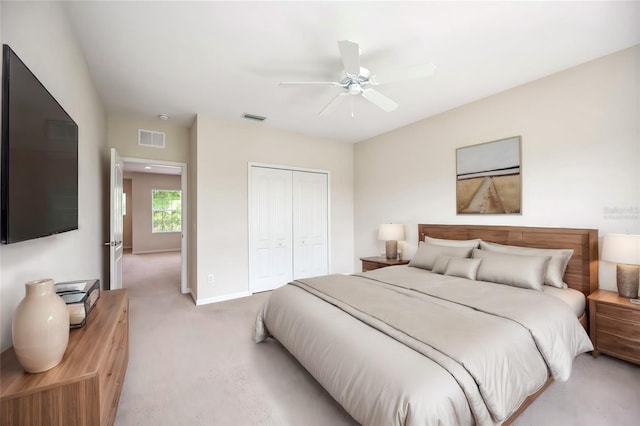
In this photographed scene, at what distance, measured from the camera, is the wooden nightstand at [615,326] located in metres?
2.14

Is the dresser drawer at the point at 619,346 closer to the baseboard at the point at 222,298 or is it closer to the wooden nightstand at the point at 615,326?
the wooden nightstand at the point at 615,326

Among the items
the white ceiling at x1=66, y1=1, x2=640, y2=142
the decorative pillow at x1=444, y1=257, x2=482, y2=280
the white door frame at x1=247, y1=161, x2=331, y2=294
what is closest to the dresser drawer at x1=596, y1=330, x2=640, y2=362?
the decorative pillow at x1=444, y1=257, x2=482, y2=280

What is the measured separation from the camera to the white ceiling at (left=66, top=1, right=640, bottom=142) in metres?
1.93

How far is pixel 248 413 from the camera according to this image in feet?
5.85

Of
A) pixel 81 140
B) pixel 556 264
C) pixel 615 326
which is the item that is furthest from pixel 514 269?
pixel 81 140

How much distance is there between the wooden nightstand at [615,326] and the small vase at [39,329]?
361 centimetres

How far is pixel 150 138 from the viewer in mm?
4152

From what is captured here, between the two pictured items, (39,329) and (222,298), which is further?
(222,298)

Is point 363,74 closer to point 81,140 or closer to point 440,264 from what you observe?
point 440,264

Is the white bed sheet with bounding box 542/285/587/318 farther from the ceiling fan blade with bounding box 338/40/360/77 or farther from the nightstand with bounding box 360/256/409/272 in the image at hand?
the ceiling fan blade with bounding box 338/40/360/77

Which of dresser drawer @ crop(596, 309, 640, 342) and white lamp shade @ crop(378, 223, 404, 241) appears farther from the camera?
white lamp shade @ crop(378, 223, 404, 241)

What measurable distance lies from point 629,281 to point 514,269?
84 centimetres

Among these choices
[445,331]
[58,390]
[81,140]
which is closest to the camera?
[58,390]

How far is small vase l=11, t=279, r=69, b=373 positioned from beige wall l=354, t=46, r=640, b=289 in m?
3.87
